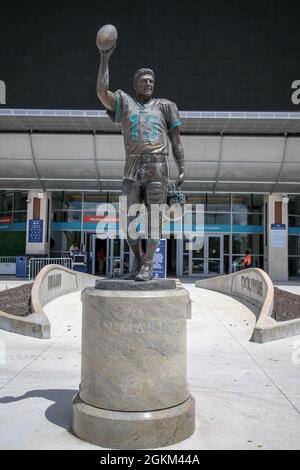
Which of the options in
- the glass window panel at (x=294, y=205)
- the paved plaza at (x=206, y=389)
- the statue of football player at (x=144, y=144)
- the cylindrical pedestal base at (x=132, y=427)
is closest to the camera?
the cylindrical pedestal base at (x=132, y=427)

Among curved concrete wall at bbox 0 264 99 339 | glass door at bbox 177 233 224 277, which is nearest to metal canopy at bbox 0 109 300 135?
glass door at bbox 177 233 224 277

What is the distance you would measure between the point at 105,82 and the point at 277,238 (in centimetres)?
2184

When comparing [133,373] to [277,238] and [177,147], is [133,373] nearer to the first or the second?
[177,147]

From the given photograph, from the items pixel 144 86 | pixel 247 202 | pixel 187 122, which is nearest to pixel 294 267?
pixel 247 202

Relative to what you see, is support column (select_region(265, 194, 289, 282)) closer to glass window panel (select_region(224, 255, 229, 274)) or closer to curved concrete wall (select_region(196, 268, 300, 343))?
glass window panel (select_region(224, 255, 229, 274))

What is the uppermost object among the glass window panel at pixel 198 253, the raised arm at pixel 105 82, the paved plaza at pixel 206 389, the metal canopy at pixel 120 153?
the metal canopy at pixel 120 153

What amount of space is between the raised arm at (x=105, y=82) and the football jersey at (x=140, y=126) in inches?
2.8

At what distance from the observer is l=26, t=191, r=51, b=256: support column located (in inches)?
973

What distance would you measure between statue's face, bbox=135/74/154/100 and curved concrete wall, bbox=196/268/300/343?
15.2 ft

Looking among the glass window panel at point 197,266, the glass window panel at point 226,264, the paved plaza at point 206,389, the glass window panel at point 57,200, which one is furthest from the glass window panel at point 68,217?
the paved plaza at point 206,389

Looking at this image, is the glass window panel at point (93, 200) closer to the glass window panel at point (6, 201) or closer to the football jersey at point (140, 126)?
the glass window panel at point (6, 201)

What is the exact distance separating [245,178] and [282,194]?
2.51 meters

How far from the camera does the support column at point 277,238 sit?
2423 cm

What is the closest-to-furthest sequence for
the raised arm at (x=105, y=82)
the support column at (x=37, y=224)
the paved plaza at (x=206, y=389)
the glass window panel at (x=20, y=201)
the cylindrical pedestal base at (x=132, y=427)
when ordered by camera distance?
1. the cylindrical pedestal base at (x=132, y=427)
2. the paved plaza at (x=206, y=389)
3. the raised arm at (x=105, y=82)
4. the support column at (x=37, y=224)
5. the glass window panel at (x=20, y=201)
